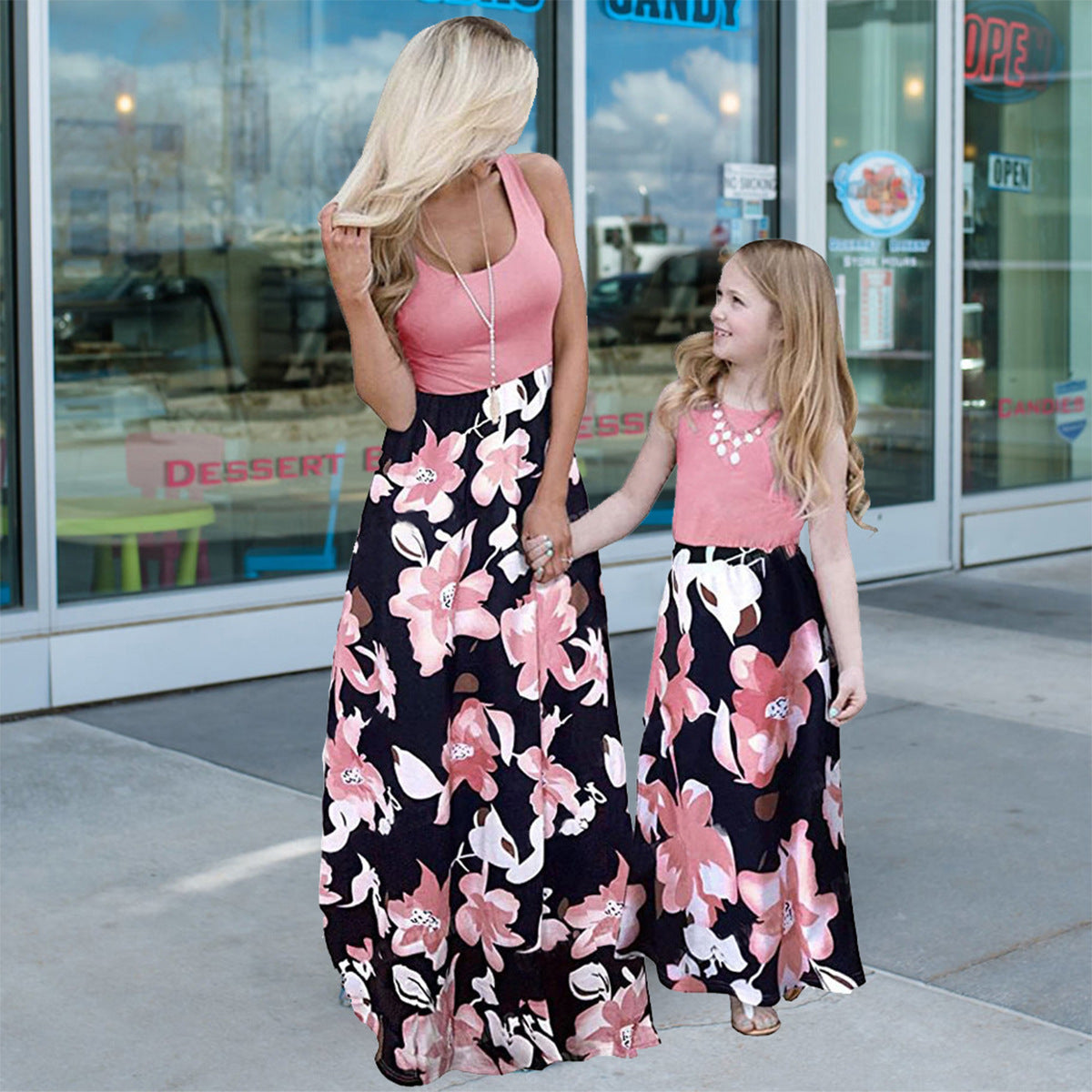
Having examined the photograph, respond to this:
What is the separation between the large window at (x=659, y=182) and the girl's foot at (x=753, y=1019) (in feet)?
14.7

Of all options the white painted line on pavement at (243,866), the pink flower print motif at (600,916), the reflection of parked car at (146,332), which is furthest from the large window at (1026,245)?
the pink flower print motif at (600,916)

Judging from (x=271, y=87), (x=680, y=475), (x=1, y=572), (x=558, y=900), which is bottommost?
(x=558, y=900)

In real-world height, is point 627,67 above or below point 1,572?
above

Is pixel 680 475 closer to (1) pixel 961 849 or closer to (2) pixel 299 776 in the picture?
(1) pixel 961 849

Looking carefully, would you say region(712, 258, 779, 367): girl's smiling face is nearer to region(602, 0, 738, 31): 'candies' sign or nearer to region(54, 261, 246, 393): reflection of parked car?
region(54, 261, 246, 393): reflection of parked car

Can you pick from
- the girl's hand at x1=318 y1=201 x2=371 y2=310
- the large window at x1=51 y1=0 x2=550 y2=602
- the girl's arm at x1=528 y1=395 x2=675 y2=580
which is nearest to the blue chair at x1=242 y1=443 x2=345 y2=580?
the large window at x1=51 y1=0 x2=550 y2=602

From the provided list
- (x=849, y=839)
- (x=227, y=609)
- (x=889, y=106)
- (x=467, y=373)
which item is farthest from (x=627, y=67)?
(x=467, y=373)

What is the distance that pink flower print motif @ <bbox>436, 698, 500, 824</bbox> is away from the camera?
3.45 metres

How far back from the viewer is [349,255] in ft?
10.3

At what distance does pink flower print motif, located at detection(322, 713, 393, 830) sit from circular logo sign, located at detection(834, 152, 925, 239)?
5.97m

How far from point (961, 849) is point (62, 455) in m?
3.40

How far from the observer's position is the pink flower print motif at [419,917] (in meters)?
3.46

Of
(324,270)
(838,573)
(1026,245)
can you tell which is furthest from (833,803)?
(1026,245)

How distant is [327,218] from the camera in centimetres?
315
